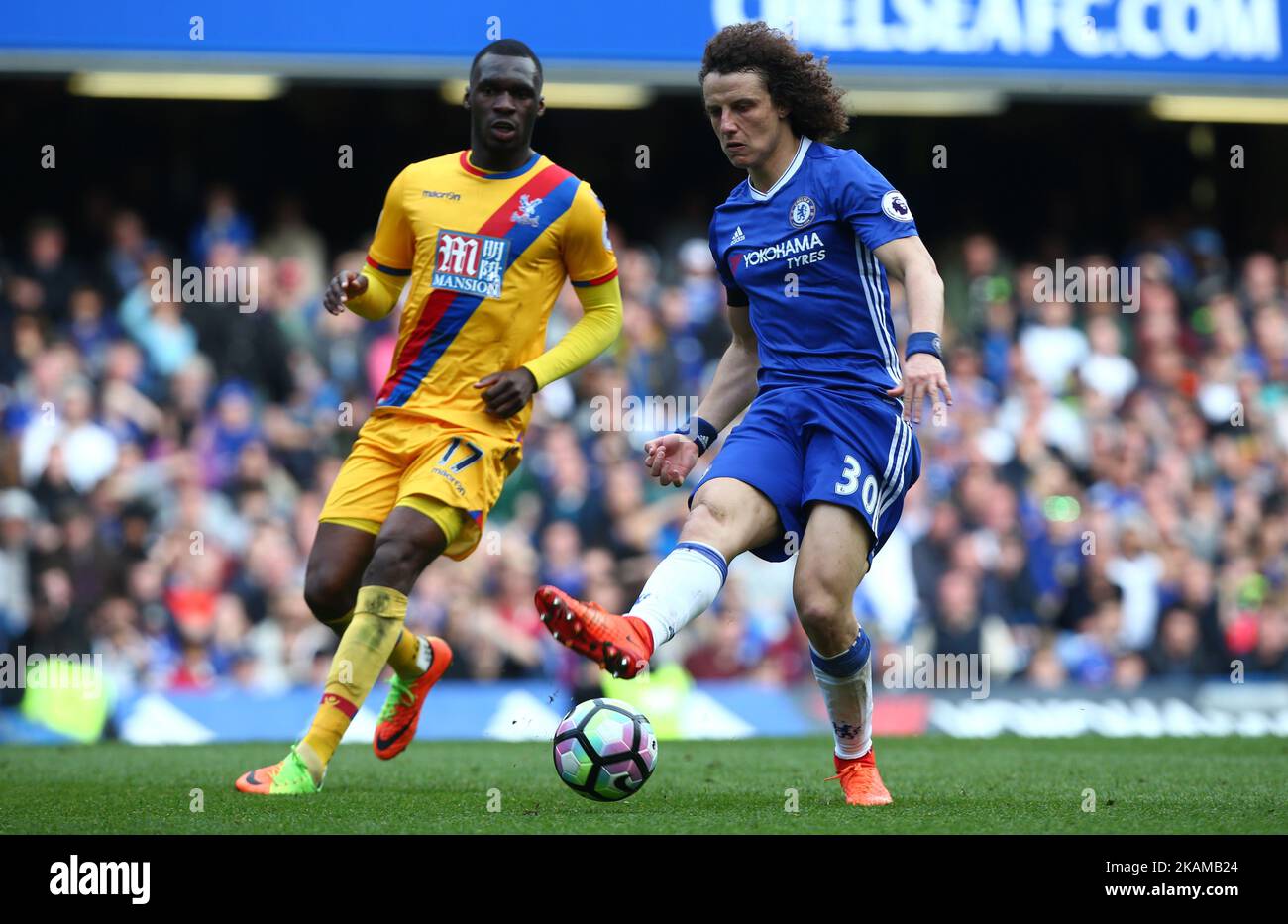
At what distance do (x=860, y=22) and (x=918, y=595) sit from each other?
4.65 m

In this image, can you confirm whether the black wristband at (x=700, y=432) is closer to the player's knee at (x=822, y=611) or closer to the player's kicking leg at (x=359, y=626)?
the player's knee at (x=822, y=611)

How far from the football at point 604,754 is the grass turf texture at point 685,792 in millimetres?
97

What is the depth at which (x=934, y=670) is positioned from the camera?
12609 mm

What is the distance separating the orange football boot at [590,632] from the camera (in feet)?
15.3

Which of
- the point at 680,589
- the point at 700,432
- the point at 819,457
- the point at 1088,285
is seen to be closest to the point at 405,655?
the point at 700,432

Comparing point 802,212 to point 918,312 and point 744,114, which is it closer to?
point 744,114

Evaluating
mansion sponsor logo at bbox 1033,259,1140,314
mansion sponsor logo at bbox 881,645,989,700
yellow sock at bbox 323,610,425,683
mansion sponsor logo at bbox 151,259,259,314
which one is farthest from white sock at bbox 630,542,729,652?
mansion sponsor logo at bbox 1033,259,1140,314

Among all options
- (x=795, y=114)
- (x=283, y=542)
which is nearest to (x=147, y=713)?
(x=283, y=542)

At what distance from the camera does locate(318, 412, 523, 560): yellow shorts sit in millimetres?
6293

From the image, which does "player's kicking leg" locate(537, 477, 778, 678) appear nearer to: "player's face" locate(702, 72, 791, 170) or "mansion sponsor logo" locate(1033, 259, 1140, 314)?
"player's face" locate(702, 72, 791, 170)

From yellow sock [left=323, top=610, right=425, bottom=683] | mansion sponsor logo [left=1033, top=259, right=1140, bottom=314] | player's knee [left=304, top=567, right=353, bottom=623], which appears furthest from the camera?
mansion sponsor logo [left=1033, top=259, right=1140, bottom=314]

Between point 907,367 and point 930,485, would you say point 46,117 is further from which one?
point 907,367

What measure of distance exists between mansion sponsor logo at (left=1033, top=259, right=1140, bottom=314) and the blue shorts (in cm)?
1086

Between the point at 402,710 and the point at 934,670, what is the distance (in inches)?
253
